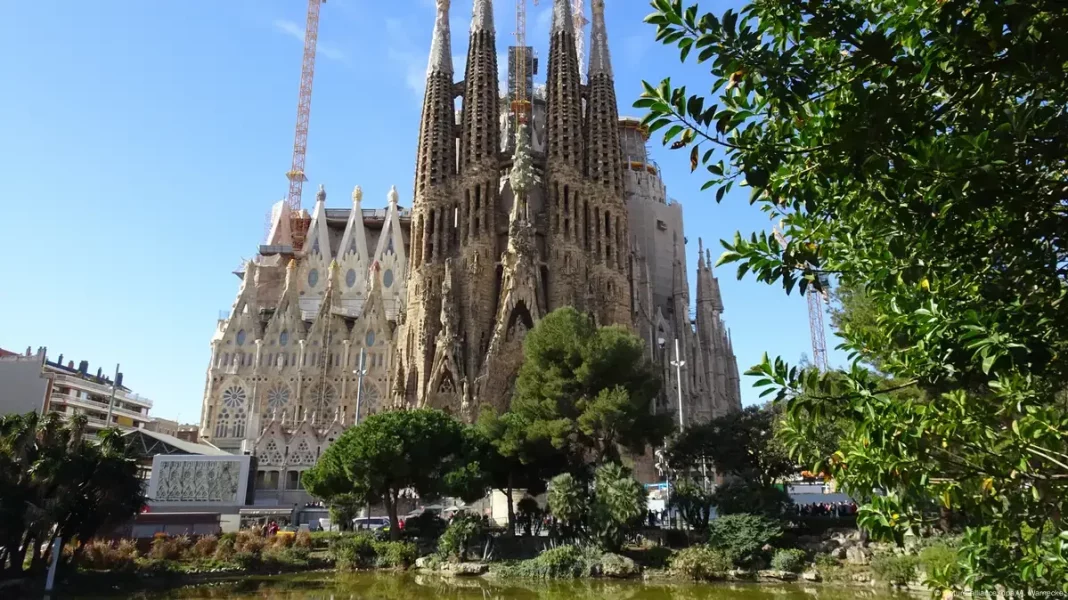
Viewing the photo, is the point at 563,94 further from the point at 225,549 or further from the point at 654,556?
the point at 225,549

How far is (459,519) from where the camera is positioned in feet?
67.3

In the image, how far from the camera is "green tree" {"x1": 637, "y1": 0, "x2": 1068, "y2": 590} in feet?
10.5

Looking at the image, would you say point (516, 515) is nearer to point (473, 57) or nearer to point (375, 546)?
point (375, 546)

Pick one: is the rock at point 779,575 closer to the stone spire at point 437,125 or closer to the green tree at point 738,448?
the green tree at point 738,448

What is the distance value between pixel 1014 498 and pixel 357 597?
13550 mm

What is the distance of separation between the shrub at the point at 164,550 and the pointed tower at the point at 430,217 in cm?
1955

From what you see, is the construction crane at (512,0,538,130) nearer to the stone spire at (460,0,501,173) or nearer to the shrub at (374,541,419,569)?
the stone spire at (460,0,501,173)

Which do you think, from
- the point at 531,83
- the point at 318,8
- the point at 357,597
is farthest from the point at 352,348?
the point at 318,8

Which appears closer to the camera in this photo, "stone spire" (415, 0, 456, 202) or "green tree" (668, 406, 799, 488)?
"green tree" (668, 406, 799, 488)

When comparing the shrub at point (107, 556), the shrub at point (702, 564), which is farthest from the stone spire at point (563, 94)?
the shrub at point (107, 556)

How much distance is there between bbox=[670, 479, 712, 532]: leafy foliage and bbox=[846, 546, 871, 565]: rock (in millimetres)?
3995

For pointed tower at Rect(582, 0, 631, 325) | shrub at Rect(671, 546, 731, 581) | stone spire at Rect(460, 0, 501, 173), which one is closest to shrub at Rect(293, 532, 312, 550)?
shrub at Rect(671, 546, 731, 581)

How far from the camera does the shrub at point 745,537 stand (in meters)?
18.0

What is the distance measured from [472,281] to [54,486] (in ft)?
84.0
